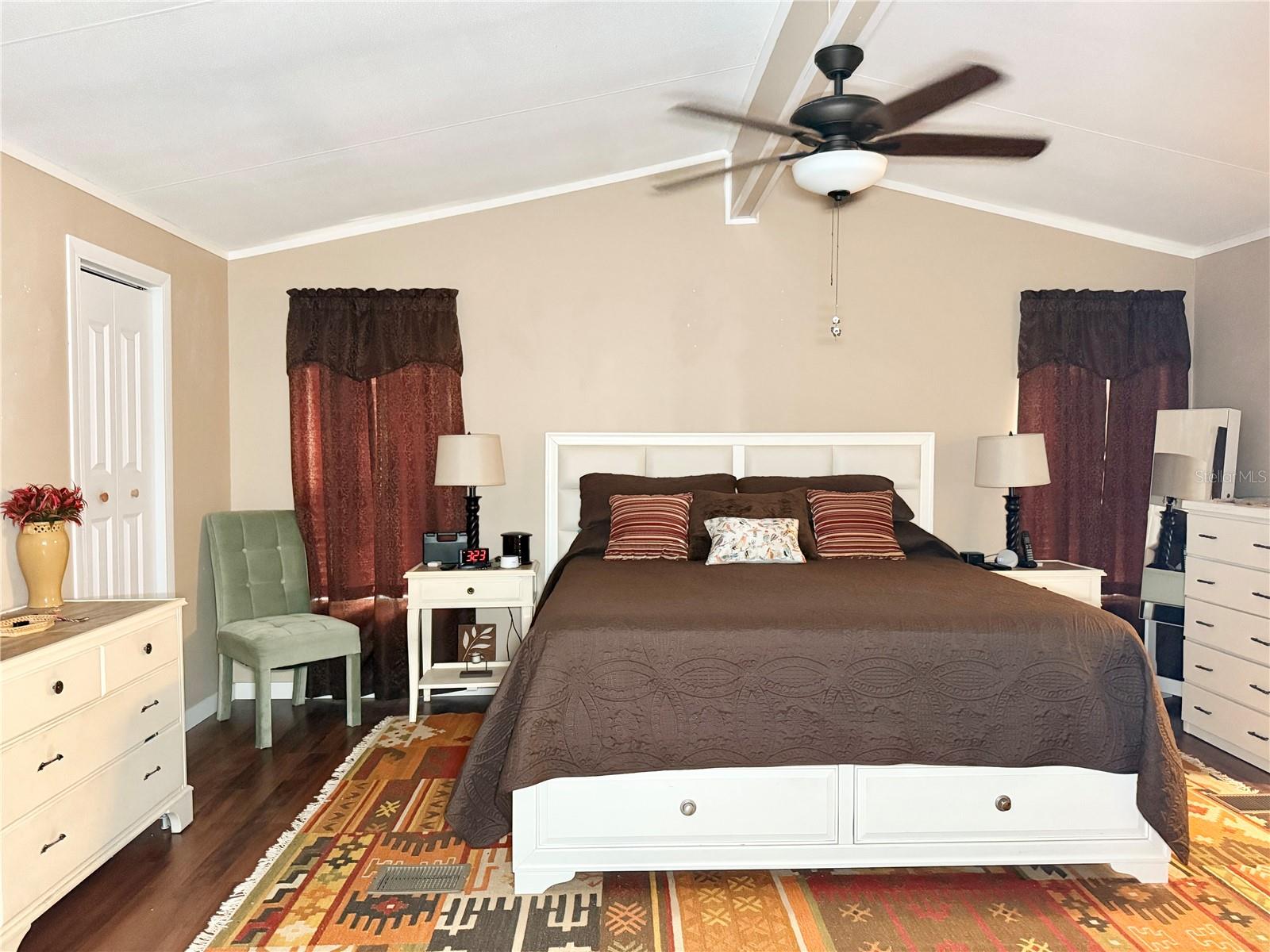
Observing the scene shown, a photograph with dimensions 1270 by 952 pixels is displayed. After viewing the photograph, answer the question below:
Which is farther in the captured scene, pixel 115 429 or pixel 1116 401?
pixel 1116 401

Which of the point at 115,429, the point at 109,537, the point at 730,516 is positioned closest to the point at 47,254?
the point at 115,429

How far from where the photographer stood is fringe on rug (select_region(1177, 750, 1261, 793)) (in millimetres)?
3365

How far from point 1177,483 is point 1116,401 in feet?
1.85

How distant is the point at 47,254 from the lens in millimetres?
3094

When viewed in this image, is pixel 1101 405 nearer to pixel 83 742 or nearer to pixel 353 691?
pixel 353 691

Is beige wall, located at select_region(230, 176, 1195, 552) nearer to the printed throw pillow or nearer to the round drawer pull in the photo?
the printed throw pillow

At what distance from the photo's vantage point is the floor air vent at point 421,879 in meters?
2.61

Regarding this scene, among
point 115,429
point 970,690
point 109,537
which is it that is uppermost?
point 115,429

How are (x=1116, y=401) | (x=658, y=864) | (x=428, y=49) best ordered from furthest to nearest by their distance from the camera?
(x=1116, y=401) → (x=428, y=49) → (x=658, y=864)

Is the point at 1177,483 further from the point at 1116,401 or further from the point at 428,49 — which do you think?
the point at 428,49

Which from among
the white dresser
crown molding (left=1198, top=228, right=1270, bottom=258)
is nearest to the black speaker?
the white dresser

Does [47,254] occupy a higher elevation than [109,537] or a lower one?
higher

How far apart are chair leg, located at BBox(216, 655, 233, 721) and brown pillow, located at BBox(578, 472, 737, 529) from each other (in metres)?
1.81

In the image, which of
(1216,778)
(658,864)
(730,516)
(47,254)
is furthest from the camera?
(730,516)
